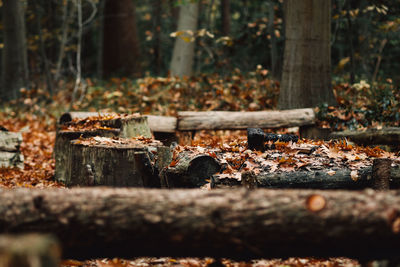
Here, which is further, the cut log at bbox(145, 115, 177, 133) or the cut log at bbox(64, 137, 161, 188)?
the cut log at bbox(145, 115, 177, 133)

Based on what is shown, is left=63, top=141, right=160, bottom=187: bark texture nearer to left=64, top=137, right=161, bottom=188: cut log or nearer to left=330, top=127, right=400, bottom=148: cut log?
left=64, top=137, right=161, bottom=188: cut log

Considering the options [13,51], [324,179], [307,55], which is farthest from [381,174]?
[13,51]

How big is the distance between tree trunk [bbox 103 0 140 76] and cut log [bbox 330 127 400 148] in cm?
1364

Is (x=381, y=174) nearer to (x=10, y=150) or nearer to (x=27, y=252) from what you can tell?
(x=27, y=252)

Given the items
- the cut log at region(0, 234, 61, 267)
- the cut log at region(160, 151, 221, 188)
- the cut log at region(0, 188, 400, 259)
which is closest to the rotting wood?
the cut log at region(160, 151, 221, 188)

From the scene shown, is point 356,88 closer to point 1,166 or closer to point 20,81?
point 1,166

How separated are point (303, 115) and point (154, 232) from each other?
6138 mm

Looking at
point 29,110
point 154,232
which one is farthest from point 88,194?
point 29,110

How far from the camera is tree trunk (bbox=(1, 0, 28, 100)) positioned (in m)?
13.8

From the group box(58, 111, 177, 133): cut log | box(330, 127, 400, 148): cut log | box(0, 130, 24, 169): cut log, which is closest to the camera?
box(330, 127, 400, 148): cut log

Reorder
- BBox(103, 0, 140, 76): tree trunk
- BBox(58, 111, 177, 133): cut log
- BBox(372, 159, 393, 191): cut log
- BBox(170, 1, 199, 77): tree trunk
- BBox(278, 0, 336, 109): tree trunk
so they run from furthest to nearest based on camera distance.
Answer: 1. BBox(103, 0, 140, 76): tree trunk
2. BBox(170, 1, 199, 77): tree trunk
3. BBox(278, 0, 336, 109): tree trunk
4. BBox(58, 111, 177, 133): cut log
5. BBox(372, 159, 393, 191): cut log

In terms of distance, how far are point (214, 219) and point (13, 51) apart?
44.1ft

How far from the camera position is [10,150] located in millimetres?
7320

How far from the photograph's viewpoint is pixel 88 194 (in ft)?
8.54
